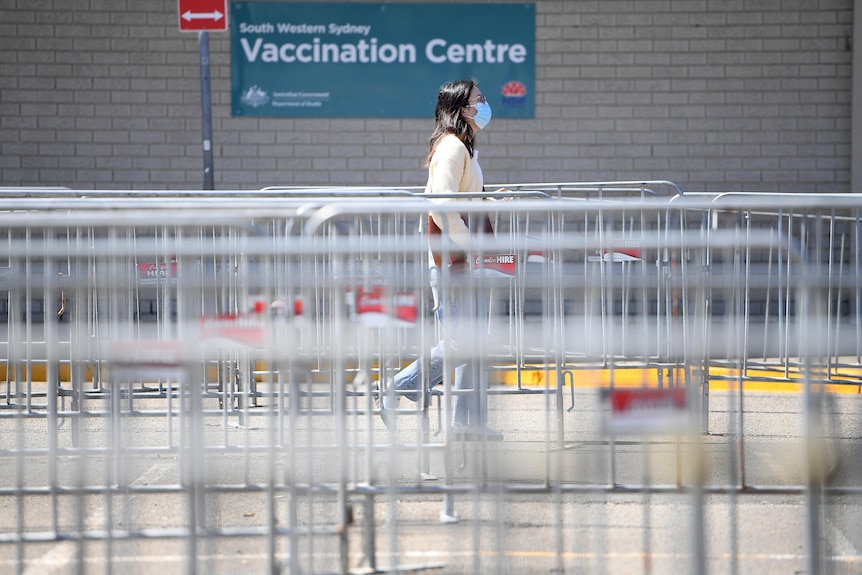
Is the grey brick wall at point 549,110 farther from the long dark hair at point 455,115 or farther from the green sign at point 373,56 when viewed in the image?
the long dark hair at point 455,115

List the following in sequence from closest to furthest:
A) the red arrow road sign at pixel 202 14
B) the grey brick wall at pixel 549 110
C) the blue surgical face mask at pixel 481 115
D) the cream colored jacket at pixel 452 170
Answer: the cream colored jacket at pixel 452 170 → the blue surgical face mask at pixel 481 115 → the red arrow road sign at pixel 202 14 → the grey brick wall at pixel 549 110

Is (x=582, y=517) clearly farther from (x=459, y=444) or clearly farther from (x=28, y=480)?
(x=28, y=480)

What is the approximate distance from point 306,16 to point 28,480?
618cm

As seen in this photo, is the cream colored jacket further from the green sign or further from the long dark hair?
the green sign

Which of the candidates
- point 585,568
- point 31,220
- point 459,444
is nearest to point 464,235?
point 459,444

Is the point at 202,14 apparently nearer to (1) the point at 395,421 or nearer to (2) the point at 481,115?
(2) the point at 481,115

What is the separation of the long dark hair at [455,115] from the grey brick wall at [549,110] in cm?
465

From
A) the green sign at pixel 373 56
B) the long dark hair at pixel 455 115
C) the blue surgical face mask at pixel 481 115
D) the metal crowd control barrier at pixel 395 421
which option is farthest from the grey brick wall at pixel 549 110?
the long dark hair at pixel 455 115

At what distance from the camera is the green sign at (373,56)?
10.8m

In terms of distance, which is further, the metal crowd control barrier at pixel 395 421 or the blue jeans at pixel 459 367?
the blue jeans at pixel 459 367

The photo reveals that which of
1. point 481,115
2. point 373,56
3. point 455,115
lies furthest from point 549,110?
point 455,115

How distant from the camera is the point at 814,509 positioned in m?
3.51

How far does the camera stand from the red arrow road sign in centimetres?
859

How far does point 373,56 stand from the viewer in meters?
10.8
